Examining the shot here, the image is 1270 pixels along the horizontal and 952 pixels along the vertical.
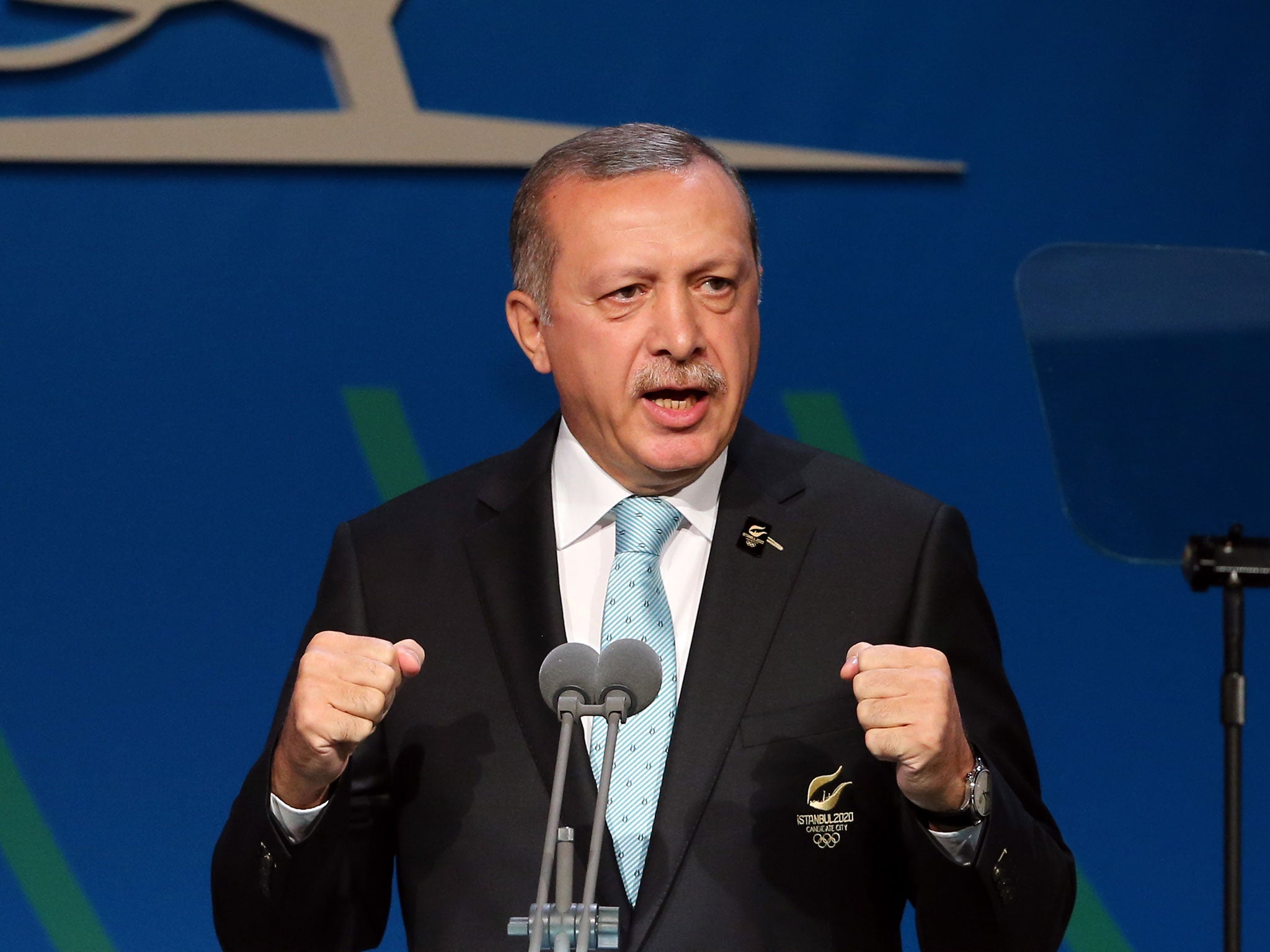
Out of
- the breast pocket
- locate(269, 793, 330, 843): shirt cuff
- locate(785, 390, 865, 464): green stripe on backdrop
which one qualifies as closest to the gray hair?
the breast pocket

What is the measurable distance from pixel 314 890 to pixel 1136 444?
1.37 meters

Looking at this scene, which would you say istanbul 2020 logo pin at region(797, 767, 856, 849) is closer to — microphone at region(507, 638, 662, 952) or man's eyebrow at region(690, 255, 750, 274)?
microphone at region(507, 638, 662, 952)

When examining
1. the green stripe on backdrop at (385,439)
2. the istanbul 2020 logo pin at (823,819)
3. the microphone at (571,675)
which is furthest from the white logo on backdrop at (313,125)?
the microphone at (571,675)

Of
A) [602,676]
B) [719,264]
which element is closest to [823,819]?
[602,676]

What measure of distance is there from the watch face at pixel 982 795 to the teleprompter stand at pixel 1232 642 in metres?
0.33

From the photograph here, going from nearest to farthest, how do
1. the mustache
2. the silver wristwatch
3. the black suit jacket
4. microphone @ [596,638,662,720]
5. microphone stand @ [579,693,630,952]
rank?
microphone stand @ [579,693,630,952]
microphone @ [596,638,662,720]
the silver wristwatch
the black suit jacket
the mustache

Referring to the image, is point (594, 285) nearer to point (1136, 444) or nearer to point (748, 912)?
point (748, 912)

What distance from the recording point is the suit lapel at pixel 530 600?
1.80 metres

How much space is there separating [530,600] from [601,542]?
0.43ft

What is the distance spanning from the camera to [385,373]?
2887 millimetres

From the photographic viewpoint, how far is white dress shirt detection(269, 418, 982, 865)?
195cm

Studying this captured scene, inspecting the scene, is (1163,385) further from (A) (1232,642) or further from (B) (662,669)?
(B) (662,669)

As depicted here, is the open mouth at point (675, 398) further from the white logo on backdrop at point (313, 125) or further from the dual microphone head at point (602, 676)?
the white logo on backdrop at point (313, 125)

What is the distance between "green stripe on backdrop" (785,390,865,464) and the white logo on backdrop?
46 centimetres
